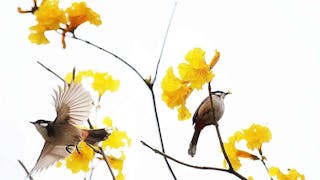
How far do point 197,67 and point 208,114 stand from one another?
0.07m

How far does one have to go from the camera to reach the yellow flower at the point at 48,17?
0.73 metres

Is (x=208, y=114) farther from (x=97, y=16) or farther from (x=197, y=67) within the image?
(x=97, y=16)

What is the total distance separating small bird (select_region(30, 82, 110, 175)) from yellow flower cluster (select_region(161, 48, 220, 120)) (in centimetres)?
16

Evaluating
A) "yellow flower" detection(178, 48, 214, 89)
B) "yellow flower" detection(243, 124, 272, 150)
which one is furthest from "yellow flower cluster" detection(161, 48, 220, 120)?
"yellow flower" detection(243, 124, 272, 150)

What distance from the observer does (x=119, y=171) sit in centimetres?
89

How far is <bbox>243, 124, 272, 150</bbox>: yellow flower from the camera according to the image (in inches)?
29.0

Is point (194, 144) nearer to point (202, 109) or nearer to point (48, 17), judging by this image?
point (202, 109)

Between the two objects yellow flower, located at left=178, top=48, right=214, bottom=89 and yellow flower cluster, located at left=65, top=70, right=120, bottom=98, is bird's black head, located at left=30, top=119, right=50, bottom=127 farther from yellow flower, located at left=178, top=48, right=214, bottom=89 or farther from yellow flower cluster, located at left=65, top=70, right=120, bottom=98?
yellow flower, located at left=178, top=48, right=214, bottom=89

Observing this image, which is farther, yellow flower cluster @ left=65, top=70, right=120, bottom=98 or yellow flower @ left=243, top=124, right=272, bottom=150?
yellow flower cluster @ left=65, top=70, right=120, bottom=98

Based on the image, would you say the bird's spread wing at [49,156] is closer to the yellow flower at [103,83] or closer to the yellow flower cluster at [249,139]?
the yellow flower at [103,83]

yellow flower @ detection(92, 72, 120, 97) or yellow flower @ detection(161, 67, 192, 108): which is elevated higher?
yellow flower @ detection(92, 72, 120, 97)

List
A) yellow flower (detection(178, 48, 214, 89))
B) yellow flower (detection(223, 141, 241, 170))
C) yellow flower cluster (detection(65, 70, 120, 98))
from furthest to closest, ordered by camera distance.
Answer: yellow flower cluster (detection(65, 70, 120, 98)) < yellow flower (detection(223, 141, 241, 170)) < yellow flower (detection(178, 48, 214, 89))

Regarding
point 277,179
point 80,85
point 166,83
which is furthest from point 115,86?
point 277,179

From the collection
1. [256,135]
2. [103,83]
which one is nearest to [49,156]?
[103,83]
